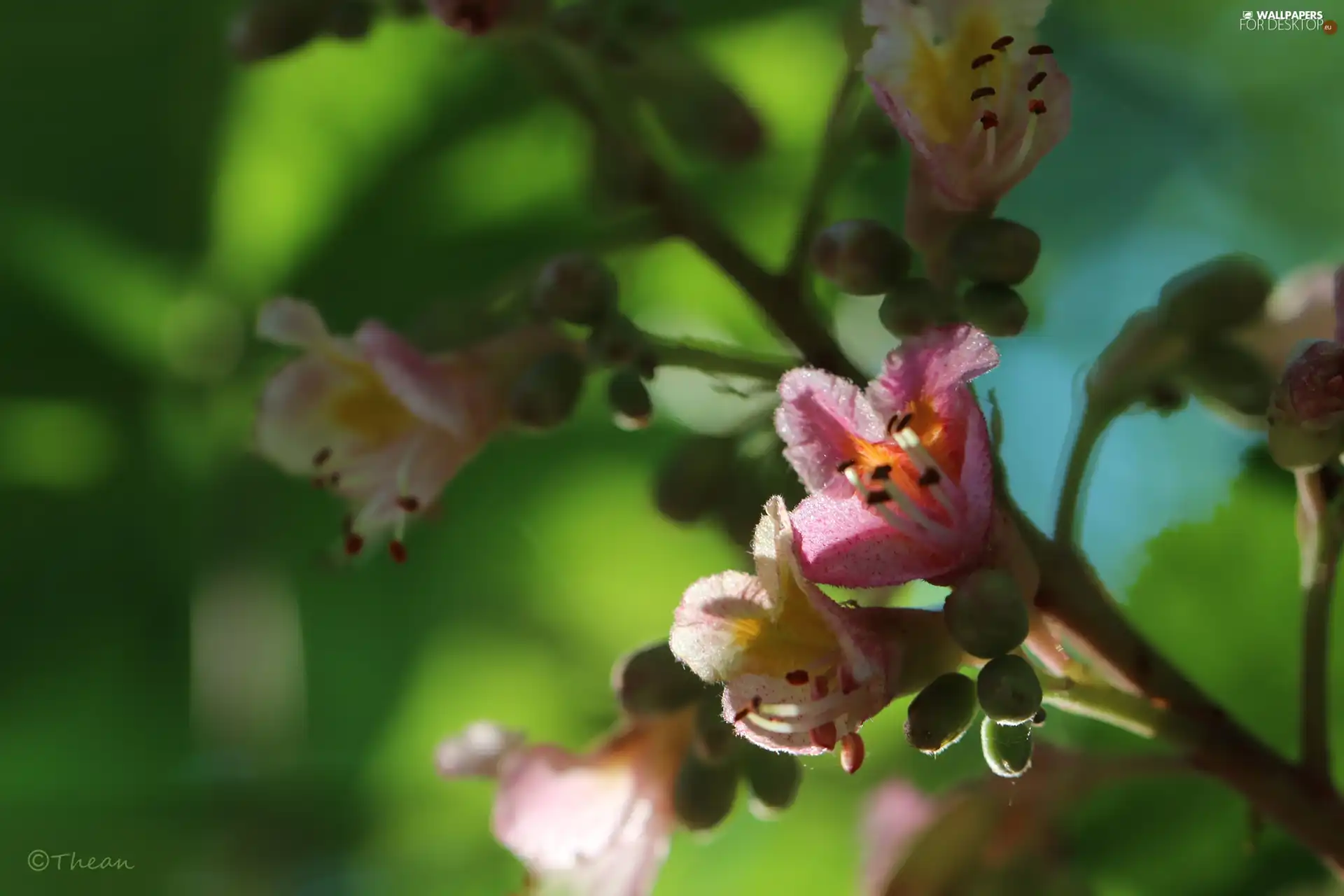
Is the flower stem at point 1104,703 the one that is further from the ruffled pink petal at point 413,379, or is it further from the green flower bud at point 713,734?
the ruffled pink petal at point 413,379

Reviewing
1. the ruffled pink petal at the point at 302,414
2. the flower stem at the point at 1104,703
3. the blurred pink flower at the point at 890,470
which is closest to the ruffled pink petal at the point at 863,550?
the blurred pink flower at the point at 890,470

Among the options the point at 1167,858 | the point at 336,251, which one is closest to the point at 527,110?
the point at 336,251

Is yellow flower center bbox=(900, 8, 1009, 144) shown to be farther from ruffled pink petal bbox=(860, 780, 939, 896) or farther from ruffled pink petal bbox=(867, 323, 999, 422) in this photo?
ruffled pink petal bbox=(860, 780, 939, 896)

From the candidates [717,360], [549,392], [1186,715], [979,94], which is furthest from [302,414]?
[1186,715]

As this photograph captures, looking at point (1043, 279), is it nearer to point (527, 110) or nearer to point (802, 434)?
point (527, 110)

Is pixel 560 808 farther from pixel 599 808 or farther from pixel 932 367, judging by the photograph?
pixel 932 367

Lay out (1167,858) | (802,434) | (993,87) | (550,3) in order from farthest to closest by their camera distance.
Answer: (1167,858) < (550,3) < (993,87) < (802,434)

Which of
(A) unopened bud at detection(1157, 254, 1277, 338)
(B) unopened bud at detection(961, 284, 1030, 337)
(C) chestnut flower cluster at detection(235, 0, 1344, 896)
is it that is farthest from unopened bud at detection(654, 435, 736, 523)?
(A) unopened bud at detection(1157, 254, 1277, 338)

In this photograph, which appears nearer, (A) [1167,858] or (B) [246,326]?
(A) [1167,858]
